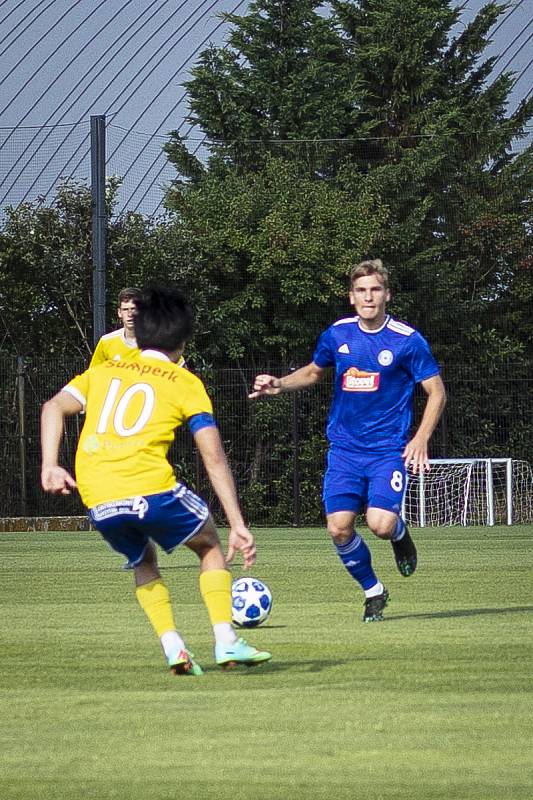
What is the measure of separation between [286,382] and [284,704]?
11.1 ft

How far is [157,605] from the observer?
5.77 m

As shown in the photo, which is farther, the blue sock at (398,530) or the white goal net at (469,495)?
the white goal net at (469,495)

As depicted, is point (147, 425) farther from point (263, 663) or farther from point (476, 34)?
point (476, 34)

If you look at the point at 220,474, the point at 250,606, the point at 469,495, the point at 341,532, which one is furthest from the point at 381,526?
the point at 469,495

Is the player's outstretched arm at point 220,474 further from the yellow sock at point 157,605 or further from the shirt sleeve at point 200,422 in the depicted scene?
the yellow sock at point 157,605

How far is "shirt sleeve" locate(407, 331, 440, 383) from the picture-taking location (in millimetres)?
8328

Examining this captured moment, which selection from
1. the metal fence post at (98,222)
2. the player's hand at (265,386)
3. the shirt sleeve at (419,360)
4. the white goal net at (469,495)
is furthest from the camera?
the white goal net at (469,495)

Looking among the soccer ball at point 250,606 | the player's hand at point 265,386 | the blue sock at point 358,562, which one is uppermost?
the player's hand at point 265,386

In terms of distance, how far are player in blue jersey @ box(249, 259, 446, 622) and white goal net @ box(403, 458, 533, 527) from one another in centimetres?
1567

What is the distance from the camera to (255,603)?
306 inches

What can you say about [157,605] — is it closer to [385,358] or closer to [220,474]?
[220,474]

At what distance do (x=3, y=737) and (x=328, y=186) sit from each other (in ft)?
81.4

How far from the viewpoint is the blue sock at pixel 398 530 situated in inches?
330

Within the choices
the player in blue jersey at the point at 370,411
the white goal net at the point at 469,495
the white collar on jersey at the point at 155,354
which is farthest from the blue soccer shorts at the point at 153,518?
the white goal net at the point at 469,495
